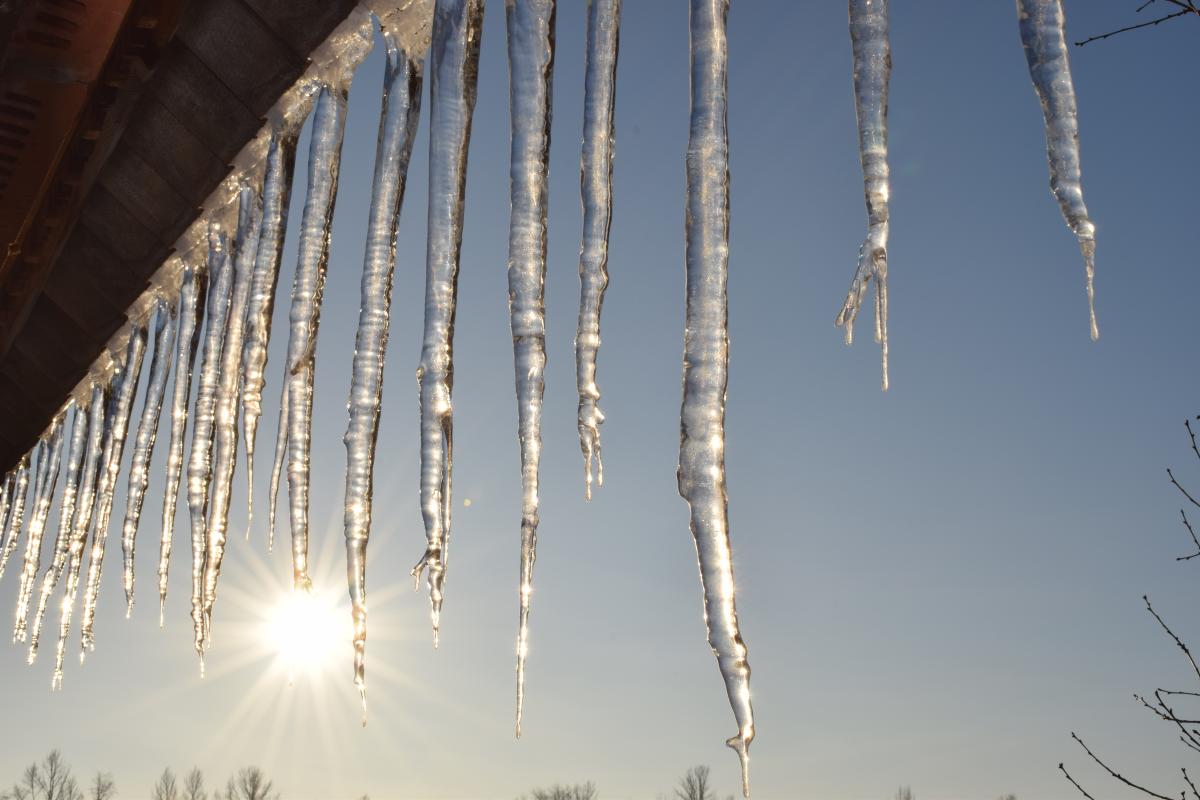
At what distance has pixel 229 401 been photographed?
305 centimetres

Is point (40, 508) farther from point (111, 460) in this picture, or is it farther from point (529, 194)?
point (529, 194)

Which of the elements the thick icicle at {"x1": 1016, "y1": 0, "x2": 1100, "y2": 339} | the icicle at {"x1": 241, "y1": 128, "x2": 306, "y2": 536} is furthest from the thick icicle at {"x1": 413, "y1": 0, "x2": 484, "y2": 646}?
the thick icicle at {"x1": 1016, "y1": 0, "x2": 1100, "y2": 339}

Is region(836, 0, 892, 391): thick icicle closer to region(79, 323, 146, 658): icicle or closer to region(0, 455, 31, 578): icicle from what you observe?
region(79, 323, 146, 658): icicle

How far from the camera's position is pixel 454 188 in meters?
2.12

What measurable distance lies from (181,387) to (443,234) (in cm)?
209

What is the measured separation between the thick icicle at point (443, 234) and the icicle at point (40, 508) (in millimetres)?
3715

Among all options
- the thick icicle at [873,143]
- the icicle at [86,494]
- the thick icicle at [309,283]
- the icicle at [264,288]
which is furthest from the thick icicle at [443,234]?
the icicle at [86,494]

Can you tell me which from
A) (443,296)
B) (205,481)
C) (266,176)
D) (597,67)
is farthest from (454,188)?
(205,481)

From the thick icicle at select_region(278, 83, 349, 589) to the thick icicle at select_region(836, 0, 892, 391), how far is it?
150 cm

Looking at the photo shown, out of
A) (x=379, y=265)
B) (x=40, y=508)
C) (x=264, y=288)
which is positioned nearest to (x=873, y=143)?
(x=379, y=265)

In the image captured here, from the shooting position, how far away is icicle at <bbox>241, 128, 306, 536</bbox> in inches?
108

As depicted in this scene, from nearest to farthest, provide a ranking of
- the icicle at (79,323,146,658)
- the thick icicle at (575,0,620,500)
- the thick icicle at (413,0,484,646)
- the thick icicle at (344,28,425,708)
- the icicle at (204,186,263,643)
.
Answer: the thick icicle at (575,0,620,500) → the thick icicle at (413,0,484,646) → the thick icicle at (344,28,425,708) → the icicle at (204,186,263,643) → the icicle at (79,323,146,658)

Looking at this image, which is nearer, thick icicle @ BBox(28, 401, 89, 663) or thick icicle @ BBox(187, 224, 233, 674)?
thick icicle @ BBox(187, 224, 233, 674)

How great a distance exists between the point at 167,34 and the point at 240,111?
0.74 ft
